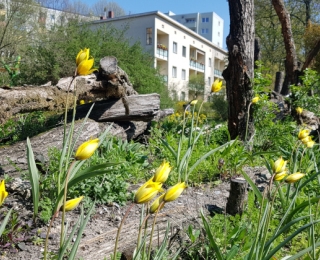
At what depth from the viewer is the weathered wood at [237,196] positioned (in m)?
2.03

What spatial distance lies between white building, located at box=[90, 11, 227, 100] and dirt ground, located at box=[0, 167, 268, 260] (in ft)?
61.5

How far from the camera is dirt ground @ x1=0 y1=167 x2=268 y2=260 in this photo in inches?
66.4

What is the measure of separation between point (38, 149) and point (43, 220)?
131 cm

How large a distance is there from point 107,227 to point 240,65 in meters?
3.05

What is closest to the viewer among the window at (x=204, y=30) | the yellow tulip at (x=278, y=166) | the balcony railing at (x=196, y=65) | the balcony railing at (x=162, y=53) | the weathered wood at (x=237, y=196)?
the yellow tulip at (x=278, y=166)

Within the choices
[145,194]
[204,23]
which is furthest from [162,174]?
[204,23]

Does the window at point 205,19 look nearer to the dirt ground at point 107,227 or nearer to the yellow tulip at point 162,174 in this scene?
the dirt ground at point 107,227

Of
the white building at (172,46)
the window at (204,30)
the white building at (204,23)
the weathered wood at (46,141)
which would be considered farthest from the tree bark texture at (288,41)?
the window at (204,30)

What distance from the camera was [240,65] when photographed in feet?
14.0

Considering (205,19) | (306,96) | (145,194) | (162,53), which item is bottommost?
(145,194)

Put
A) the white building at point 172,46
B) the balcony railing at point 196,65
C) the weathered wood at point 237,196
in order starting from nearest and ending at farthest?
the weathered wood at point 237,196
the white building at point 172,46
the balcony railing at point 196,65

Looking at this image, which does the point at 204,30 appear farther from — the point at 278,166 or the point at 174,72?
the point at 278,166

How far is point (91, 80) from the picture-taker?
365cm

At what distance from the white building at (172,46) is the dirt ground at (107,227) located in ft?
61.5
